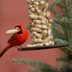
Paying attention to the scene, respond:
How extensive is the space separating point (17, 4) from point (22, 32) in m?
0.90

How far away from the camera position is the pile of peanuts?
133 centimetres

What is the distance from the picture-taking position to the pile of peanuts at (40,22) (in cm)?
133

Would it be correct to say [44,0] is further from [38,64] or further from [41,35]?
[38,64]

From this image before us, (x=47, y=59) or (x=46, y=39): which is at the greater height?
(x=46, y=39)

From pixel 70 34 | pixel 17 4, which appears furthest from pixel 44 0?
pixel 17 4

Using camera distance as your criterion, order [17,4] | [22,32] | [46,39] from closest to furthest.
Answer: [22,32] < [46,39] < [17,4]

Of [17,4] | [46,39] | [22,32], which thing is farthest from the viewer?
[17,4]

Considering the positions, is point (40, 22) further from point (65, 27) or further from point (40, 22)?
point (65, 27)

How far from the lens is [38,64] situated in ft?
4.50

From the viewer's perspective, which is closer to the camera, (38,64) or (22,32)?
(22,32)

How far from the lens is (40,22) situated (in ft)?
4.37

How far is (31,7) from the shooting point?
1338mm

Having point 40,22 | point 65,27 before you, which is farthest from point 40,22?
point 65,27

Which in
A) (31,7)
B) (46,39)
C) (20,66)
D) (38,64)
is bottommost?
(20,66)
